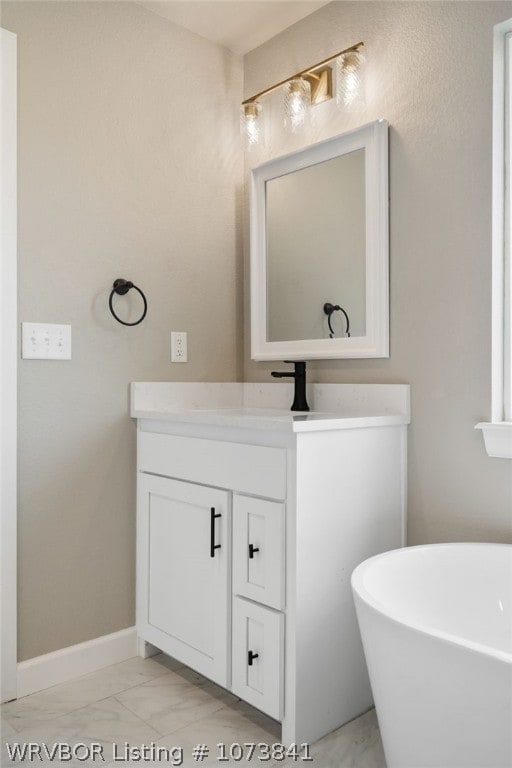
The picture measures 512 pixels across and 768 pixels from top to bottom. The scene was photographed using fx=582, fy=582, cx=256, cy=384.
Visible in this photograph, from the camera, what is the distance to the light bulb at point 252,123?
2.37 m

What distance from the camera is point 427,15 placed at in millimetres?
1822

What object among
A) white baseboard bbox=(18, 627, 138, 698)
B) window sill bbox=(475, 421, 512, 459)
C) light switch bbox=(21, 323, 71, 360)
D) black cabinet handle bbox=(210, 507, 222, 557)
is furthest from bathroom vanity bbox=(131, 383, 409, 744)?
light switch bbox=(21, 323, 71, 360)

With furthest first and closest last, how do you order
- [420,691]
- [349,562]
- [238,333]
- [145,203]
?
1. [238,333]
2. [145,203]
3. [349,562]
4. [420,691]

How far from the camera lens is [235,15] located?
2.22m

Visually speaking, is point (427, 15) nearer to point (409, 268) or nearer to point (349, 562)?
point (409, 268)

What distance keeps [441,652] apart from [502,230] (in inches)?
47.3

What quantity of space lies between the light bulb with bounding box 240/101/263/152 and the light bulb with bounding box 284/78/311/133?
0.60 feet

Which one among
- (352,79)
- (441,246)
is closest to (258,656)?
(441,246)

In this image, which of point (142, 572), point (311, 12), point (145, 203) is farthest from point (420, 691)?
point (311, 12)

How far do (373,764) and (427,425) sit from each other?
94 cm

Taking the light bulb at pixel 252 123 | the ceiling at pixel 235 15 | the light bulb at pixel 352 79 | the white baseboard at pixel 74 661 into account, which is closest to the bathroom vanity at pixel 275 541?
the white baseboard at pixel 74 661

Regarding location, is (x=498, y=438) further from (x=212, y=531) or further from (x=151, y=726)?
(x=151, y=726)

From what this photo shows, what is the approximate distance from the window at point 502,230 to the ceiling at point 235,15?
80 centimetres

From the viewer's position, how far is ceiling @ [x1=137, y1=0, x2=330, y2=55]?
2.15 m
